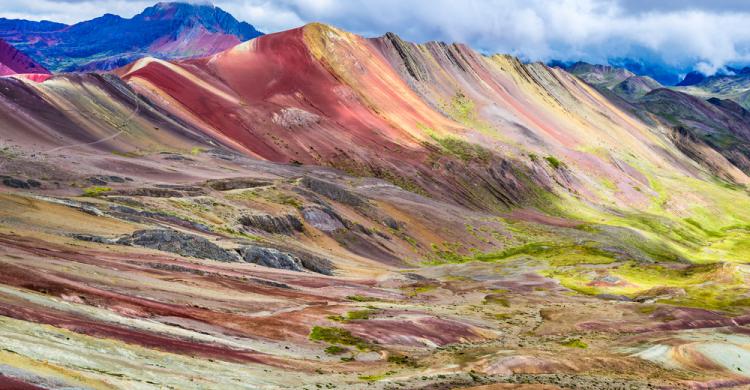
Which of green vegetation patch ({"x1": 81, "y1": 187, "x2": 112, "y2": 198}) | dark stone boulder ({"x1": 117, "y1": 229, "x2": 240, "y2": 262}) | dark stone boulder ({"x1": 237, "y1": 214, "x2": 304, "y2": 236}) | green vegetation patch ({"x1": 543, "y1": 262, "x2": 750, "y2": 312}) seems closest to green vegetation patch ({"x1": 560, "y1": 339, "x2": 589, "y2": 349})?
green vegetation patch ({"x1": 543, "y1": 262, "x2": 750, "y2": 312})

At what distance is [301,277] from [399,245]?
186 feet

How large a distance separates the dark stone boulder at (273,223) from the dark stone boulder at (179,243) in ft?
79.0

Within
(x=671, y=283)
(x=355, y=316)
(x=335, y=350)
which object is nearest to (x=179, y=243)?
(x=355, y=316)

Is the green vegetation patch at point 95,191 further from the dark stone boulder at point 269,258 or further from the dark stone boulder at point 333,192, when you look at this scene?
the dark stone boulder at point 333,192

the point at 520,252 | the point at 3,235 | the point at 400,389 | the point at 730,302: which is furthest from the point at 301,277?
the point at 520,252

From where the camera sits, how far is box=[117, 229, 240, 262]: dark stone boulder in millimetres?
94750

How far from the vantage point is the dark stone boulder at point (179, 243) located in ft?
311

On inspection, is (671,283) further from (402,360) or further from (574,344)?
(402,360)

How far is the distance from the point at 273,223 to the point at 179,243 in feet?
114

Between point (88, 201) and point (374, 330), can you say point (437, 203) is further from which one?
point (374, 330)

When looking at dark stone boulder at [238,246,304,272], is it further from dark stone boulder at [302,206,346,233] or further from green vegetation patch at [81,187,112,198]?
dark stone boulder at [302,206,346,233]

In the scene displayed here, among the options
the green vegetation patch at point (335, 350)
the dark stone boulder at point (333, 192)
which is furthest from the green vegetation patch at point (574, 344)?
the dark stone boulder at point (333, 192)

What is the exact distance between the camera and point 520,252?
578ft

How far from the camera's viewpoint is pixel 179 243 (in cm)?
9806
